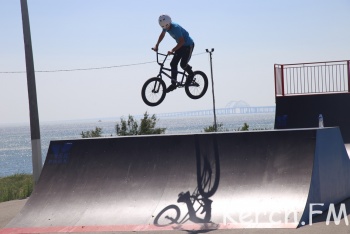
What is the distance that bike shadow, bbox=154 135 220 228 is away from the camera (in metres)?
13.4

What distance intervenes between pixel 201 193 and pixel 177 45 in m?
3.30

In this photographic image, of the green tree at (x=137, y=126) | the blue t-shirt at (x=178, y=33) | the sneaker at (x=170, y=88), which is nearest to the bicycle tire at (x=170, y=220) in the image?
the sneaker at (x=170, y=88)

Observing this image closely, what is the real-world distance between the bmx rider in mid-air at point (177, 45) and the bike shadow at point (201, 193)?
1.77m

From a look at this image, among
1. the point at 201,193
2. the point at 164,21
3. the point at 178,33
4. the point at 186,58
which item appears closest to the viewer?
the point at 201,193

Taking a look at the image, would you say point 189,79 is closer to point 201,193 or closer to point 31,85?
point 201,193

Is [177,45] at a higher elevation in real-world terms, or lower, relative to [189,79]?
higher

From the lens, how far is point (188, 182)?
46.8 ft

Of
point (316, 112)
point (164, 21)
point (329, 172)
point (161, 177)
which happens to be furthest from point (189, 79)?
point (316, 112)

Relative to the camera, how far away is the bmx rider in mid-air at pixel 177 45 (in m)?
15.0

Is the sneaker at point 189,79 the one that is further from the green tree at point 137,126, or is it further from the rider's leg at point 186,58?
the green tree at point 137,126

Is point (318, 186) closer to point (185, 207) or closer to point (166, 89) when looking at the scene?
point (185, 207)

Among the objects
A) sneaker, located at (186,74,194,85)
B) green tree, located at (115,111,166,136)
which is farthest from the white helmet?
green tree, located at (115,111,166,136)

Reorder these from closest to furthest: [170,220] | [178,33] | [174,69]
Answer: [170,220]
[178,33]
[174,69]

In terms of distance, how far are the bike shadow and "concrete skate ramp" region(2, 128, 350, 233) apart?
2cm
